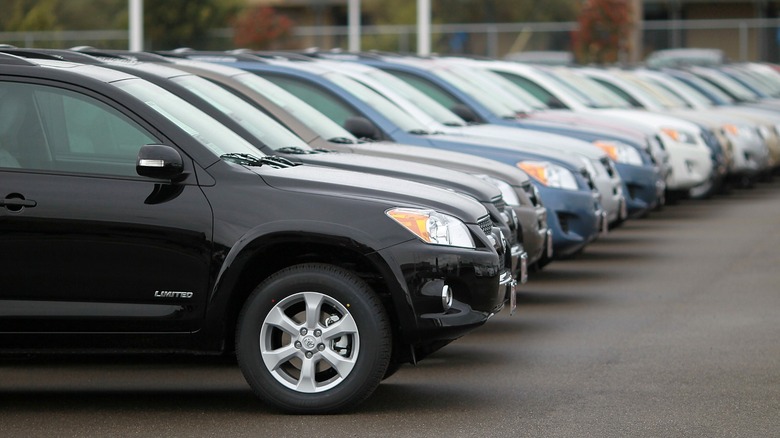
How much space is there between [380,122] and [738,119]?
11.8 meters

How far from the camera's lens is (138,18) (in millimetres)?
23875

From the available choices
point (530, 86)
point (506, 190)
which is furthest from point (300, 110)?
point (530, 86)

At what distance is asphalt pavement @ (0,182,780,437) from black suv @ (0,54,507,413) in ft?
1.12

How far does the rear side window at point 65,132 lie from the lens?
7.21 m

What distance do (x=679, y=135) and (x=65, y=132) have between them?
484 inches

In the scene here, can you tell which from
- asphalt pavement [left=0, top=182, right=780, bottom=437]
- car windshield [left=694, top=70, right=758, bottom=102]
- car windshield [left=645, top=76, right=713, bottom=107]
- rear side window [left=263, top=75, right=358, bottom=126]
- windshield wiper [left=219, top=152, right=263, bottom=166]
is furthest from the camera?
car windshield [left=694, top=70, right=758, bottom=102]

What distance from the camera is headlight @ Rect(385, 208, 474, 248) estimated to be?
711 centimetres

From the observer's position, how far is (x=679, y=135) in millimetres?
18500

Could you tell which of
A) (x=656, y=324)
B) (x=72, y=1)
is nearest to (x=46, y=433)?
(x=656, y=324)

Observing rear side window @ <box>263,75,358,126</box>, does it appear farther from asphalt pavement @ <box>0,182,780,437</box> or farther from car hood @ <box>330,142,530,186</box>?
asphalt pavement @ <box>0,182,780,437</box>

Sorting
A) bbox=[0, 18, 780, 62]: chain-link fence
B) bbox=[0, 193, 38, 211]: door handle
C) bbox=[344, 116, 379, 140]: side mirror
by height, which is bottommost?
bbox=[0, 193, 38, 211]: door handle

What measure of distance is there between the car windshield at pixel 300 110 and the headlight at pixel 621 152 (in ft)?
16.6

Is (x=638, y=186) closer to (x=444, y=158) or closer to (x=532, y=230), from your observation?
(x=532, y=230)

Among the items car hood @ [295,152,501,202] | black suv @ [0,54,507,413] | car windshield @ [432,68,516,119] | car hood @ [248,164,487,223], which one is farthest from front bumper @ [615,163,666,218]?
black suv @ [0,54,507,413]
